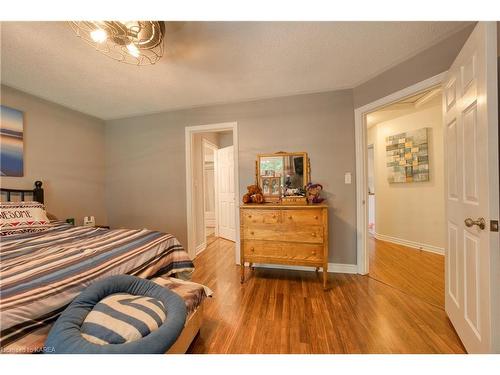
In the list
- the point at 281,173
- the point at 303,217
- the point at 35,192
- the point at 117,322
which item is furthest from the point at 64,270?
the point at 281,173

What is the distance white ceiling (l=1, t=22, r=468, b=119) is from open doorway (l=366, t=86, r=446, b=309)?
4.22ft

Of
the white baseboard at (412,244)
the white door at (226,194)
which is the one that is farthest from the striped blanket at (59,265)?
the white baseboard at (412,244)

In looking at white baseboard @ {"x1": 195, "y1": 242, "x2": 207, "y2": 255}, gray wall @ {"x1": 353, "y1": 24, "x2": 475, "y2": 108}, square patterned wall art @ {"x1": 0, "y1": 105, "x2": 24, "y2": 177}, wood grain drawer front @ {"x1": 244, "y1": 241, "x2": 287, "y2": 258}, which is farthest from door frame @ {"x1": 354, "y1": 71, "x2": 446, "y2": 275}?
square patterned wall art @ {"x1": 0, "y1": 105, "x2": 24, "y2": 177}

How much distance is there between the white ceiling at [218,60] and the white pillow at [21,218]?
1.36 metres

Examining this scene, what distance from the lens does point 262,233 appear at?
216 centimetres

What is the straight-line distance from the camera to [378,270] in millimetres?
2449

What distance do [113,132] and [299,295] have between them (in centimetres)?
369

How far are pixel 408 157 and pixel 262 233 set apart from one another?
122 inches

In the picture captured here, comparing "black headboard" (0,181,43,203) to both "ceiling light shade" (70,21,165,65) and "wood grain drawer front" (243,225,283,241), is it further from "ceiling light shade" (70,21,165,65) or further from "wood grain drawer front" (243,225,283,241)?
"wood grain drawer front" (243,225,283,241)

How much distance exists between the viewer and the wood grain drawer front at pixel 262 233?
2113 millimetres

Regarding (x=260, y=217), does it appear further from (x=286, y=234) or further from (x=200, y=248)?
(x=200, y=248)

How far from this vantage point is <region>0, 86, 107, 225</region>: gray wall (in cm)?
227
